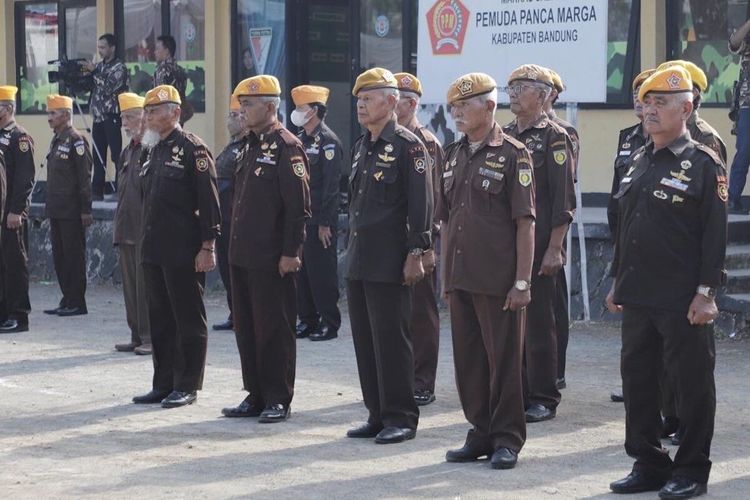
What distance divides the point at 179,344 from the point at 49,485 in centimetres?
233

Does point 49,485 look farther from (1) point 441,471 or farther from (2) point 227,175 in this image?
(2) point 227,175

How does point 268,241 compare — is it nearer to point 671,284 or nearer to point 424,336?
point 424,336

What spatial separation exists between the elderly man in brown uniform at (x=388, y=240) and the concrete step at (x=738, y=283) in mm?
4899

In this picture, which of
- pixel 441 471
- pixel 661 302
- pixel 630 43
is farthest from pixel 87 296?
pixel 661 302

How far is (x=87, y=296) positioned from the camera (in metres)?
16.7

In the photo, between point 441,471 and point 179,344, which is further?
point 179,344

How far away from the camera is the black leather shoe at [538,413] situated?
8938 millimetres

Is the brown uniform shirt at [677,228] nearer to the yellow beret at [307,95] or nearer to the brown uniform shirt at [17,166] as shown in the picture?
the yellow beret at [307,95]

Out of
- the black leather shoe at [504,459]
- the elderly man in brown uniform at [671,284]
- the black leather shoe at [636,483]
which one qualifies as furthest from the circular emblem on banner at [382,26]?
the black leather shoe at [636,483]

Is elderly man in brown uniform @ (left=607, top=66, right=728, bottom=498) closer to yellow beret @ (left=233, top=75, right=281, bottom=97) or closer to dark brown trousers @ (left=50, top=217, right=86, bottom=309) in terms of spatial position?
yellow beret @ (left=233, top=75, right=281, bottom=97)

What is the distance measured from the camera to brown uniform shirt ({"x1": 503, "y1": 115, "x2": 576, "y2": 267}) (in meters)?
8.95

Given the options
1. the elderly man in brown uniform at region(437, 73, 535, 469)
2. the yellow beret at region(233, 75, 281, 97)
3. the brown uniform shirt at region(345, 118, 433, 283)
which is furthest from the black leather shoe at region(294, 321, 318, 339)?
the elderly man in brown uniform at region(437, 73, 535, 469)

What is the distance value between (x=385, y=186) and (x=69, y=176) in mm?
7047

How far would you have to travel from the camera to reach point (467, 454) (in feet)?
25.4
